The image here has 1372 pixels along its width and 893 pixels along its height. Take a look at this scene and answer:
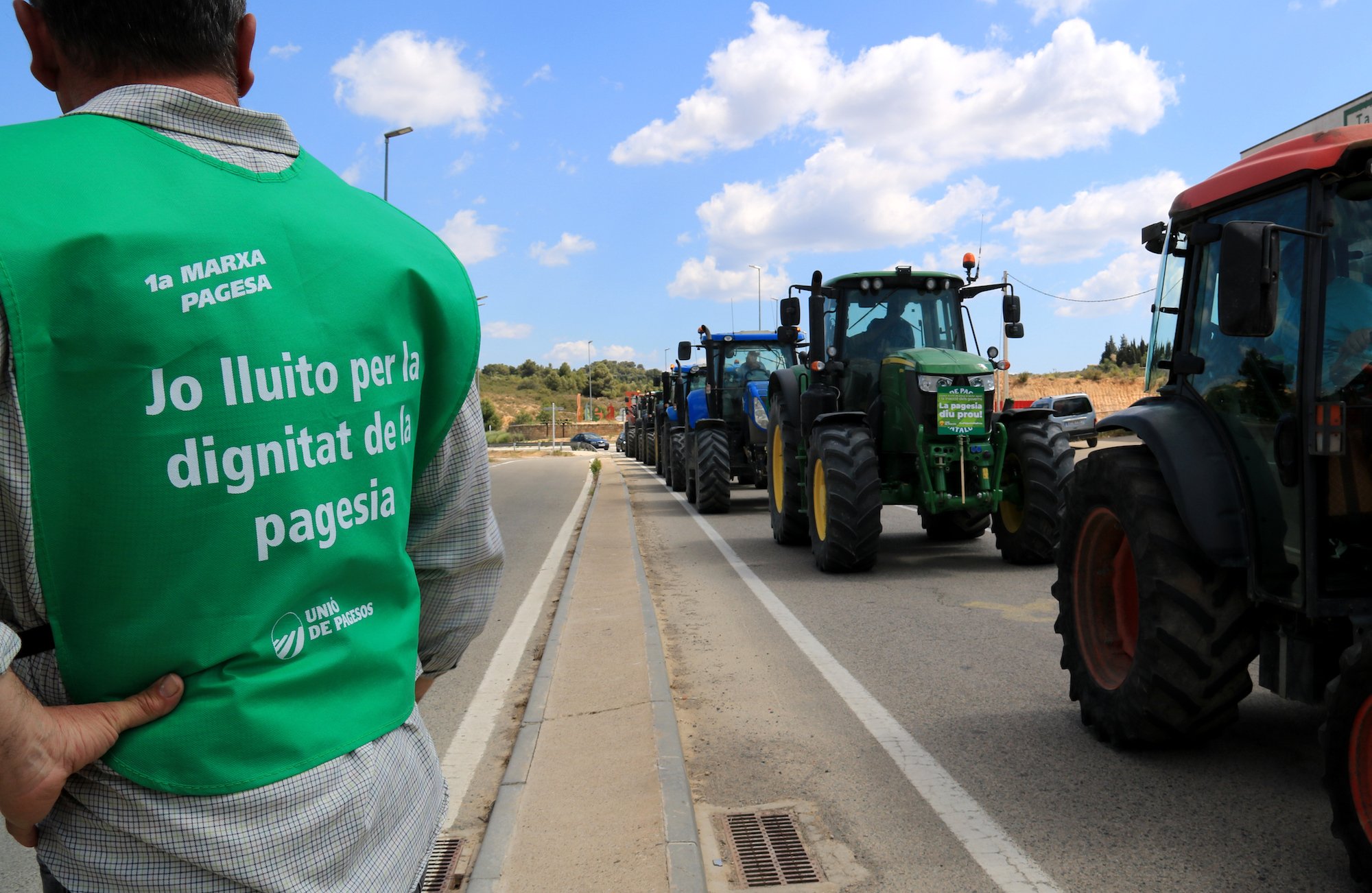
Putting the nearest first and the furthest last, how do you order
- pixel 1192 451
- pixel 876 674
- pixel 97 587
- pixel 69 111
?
pixel 97 587 → pixel 69 111 → pixel 1192 451 → pixel 876 674

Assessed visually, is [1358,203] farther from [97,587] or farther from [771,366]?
[771,366]

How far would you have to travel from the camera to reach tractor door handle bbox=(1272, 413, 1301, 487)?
160 inches

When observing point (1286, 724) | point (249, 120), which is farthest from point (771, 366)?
point (249, 120)

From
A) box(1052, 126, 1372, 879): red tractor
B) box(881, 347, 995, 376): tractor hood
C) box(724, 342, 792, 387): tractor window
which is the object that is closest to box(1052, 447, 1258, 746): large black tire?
box(1052, 126, 1372, 879): red tractor

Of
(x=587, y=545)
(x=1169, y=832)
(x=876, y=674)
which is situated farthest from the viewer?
(x=587, y=545)

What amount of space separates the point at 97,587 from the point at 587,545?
11.4 m

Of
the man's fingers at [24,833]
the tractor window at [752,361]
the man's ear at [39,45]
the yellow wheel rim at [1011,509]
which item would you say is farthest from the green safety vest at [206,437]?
the tractor window at [752,361]

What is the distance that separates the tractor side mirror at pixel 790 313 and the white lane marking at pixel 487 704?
3495mm

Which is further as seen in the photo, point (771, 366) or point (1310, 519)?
point (771, 366)

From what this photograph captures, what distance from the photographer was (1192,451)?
15.0ft

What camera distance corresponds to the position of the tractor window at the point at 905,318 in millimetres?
11109

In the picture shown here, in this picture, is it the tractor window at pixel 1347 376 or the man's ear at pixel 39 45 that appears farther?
the tractor window at pixel 1347 376

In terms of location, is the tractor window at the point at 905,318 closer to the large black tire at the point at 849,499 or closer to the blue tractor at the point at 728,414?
the large black tire at the point at 849,499

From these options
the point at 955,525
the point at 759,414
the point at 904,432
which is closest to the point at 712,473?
the point at 759,414
